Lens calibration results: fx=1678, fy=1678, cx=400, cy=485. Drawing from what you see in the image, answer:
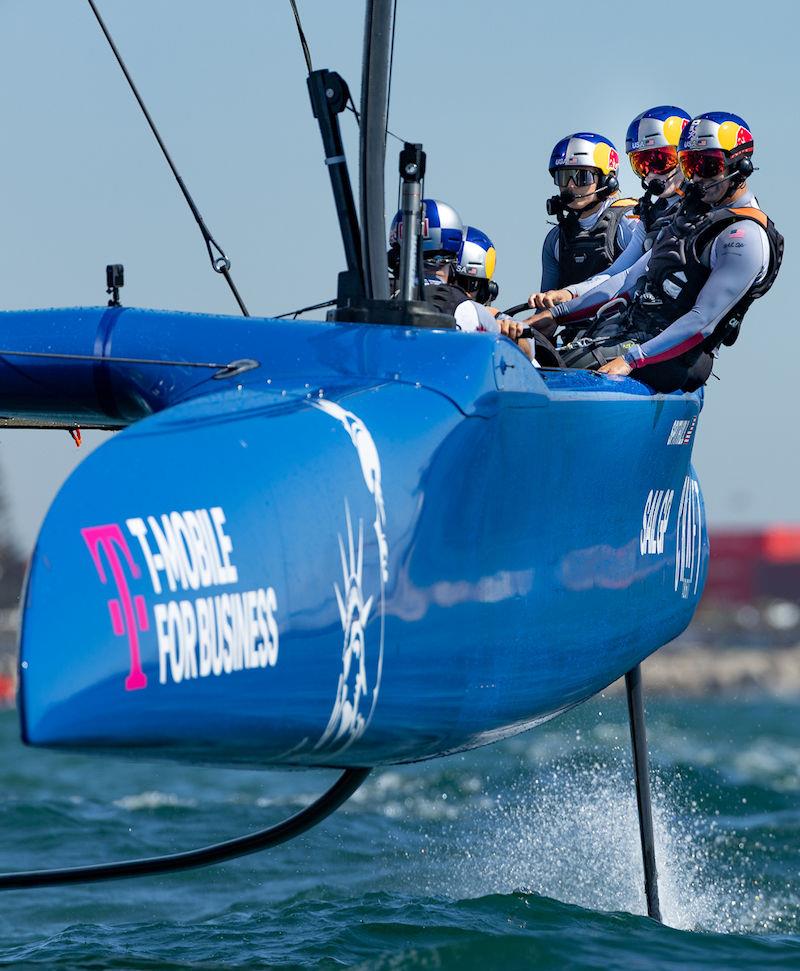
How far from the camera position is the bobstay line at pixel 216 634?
9.27 feet

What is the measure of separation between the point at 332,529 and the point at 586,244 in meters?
3.31

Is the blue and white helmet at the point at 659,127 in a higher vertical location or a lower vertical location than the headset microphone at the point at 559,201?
higher

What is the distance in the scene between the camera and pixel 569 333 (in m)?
6.16

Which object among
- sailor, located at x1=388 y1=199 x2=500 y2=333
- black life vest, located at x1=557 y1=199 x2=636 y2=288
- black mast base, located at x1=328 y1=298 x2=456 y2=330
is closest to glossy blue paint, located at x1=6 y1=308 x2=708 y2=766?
black mast base, located at x1=328 y1=298 x2=456 y2=330

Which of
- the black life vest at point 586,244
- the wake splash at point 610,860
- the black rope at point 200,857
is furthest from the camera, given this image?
the black life vest at point 586,244

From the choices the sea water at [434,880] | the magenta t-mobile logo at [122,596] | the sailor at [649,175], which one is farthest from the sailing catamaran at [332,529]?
the sailor at [649,175]

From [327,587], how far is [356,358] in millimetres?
801

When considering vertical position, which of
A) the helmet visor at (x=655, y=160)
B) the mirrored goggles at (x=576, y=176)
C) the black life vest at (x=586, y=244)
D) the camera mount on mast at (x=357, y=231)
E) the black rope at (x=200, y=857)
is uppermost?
the helmet visor at (x=655, y=160)

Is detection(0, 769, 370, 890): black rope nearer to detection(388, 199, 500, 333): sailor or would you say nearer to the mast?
the mast

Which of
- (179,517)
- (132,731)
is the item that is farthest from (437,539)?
(132,731)

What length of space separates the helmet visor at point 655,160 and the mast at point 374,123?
7.61ft

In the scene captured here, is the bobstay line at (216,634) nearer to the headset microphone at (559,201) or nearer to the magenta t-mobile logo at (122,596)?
the magenta t-mobile logo at (122,596)

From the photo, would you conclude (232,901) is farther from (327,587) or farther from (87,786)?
(87,786)

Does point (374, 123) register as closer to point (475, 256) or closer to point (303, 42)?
point (303, 42)
